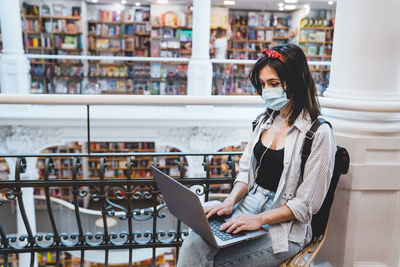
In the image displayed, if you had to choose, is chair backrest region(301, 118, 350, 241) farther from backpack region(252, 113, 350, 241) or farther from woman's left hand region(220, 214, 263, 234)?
woman's left hand region(220, 214, 263, 234)


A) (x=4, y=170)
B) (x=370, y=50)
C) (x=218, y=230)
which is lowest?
(x=4, y=170)

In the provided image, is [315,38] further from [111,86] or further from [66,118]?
[66,118]

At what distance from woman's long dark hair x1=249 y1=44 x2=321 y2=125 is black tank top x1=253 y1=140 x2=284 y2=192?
127 mm

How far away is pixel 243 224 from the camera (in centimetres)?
126

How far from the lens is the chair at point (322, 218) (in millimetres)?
1361

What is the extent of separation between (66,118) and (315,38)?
614cm

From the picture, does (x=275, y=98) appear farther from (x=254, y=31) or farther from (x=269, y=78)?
(x=254, y=31)

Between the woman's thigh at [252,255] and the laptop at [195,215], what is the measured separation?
0.16 feet

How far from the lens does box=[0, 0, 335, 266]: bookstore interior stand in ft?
26.2

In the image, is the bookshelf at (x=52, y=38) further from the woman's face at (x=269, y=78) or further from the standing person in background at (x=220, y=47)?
the woman's face at (x=269, y=78)

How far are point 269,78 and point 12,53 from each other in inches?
217

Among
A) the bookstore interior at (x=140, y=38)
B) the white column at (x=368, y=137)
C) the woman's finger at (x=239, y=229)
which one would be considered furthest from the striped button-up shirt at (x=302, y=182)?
the bookstore interior at (x=140, y=38)

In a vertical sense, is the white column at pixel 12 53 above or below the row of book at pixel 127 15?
below

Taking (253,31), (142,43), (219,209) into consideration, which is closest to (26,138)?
(142,43)
